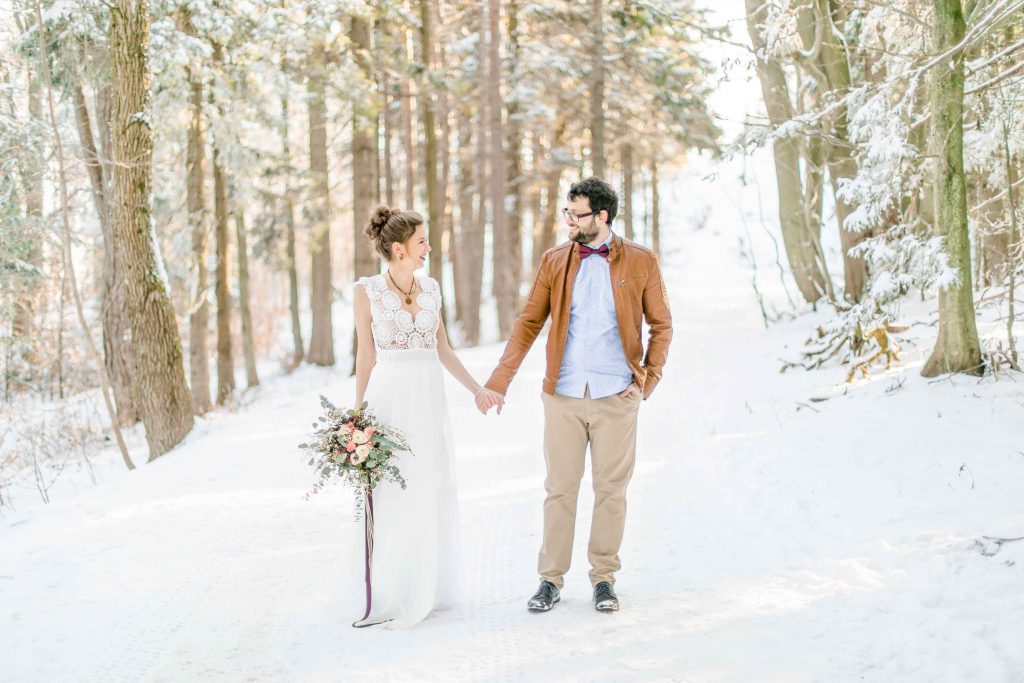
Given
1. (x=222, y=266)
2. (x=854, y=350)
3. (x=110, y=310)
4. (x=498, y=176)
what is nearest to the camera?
(x=854, y=350)

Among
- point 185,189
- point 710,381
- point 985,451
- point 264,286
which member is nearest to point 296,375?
point 185,189

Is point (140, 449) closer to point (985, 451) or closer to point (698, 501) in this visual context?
point (698, 501)

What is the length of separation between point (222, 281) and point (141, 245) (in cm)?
642

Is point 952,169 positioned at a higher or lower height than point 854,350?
higher

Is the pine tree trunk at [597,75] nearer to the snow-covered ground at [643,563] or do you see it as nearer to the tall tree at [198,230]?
the tall tree at [198,230]

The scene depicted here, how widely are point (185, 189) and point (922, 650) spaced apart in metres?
15.0

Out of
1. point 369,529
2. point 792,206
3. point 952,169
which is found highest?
point 792,206

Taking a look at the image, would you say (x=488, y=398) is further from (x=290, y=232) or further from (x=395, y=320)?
(x=290, y=232)

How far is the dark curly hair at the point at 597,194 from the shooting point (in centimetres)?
448

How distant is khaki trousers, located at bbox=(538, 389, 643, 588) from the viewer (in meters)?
4.52

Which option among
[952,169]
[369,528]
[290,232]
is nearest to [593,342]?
[369,528]

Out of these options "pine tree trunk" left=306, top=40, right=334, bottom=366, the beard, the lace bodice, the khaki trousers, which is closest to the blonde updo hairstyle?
the lace bodice

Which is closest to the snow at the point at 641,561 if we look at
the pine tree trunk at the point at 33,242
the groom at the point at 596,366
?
the groom at the point at 596,366

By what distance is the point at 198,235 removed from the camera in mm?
14828
